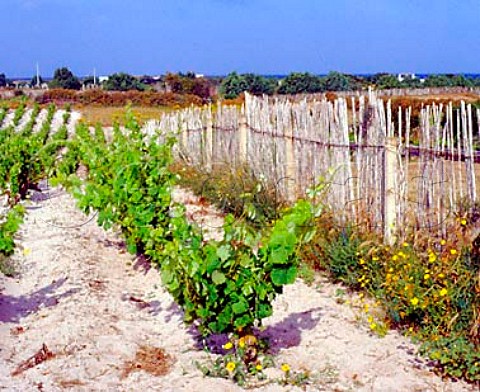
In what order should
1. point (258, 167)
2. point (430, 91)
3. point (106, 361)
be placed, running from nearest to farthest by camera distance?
point (106, 361)
point (258, 167)
point (430, 91)

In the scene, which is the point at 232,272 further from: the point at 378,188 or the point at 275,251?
the point at 378,188

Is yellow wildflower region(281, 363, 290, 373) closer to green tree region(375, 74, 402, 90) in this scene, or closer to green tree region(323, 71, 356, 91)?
green tree region(323, 71, 356, 91)

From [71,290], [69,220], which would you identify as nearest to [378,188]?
[71,290]

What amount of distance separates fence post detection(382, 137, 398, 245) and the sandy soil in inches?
26.4

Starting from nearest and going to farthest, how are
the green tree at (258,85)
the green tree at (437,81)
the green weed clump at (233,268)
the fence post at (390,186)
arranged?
Result: 1. the green weed clump at (233,268)
2. the fence post at (390,186)
3. the green tree at (258,85)
4. the green tree at (437,81)

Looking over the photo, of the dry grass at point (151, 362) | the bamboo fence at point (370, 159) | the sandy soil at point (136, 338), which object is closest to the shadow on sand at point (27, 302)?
the sandy soil at point (136, 338)

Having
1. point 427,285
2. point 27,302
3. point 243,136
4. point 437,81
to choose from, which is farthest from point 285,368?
point 437,81

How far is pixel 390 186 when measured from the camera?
6066mm

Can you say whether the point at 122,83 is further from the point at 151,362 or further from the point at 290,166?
the point at 151,362

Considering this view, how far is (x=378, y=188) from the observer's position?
628 cm

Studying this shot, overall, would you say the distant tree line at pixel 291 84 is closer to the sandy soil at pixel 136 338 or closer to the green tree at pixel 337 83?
the green tree at pixel 337 83

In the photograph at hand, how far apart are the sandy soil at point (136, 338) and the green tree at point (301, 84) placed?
115 feet

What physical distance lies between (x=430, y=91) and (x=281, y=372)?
147ft

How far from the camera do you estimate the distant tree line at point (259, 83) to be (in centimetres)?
4275
